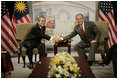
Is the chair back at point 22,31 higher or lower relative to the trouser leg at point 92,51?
higher

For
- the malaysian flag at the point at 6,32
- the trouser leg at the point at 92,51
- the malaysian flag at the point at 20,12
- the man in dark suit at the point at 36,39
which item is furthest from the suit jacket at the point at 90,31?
the malaysian flag at the point at 6,32

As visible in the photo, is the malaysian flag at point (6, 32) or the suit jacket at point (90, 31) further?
the malaysian flag at point (6, 32)

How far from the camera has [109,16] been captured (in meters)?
6.11

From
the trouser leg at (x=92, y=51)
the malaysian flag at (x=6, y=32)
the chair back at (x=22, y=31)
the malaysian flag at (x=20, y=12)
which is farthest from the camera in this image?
the malaysian flag at (x=20, y=12)

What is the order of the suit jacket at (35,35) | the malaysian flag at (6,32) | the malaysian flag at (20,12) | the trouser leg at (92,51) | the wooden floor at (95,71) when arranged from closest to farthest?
Answer: 1. the wooden floor at (95,71)
2. the trouser leg at (92,51)
3. the suit jacket at (35,35)
4. the malaysian flag at (6,32)
5. the malaysian flag at (20,12)

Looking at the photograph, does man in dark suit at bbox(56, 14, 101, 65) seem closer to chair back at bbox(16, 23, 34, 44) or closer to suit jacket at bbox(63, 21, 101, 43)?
suit jacket at bbox(63, 21, 101, 43)

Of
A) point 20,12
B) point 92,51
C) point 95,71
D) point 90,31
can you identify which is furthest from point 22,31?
point 95,71

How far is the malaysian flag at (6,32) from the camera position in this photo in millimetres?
5781

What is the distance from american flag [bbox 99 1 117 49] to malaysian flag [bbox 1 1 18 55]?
9.94 ft

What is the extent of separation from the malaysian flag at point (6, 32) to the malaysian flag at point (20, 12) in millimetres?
315

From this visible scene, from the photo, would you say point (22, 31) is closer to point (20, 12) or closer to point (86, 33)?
point (20, 12)

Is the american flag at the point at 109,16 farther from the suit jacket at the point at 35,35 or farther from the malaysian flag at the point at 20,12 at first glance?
the malaysian flag at the point at 20,12

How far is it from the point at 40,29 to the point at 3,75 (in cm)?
164

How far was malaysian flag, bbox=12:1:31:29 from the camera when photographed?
6.05m
